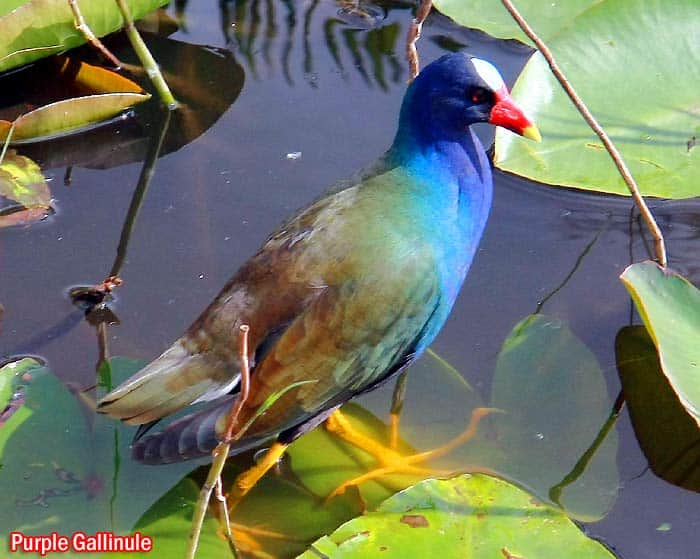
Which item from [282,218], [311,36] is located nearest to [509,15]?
[311,36]

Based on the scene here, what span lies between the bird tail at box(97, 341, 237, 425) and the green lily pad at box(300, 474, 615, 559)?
0.37 m

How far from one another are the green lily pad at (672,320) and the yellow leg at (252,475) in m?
0.75

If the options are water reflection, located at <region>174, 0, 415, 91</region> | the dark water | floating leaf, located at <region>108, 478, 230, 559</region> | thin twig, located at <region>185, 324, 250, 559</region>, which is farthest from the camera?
water reflection, located at <region>174, 0, 415, 91</region>

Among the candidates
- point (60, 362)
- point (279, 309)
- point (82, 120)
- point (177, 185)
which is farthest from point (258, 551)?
point (82, 120)

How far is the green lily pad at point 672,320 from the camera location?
189cm

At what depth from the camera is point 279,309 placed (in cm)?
201

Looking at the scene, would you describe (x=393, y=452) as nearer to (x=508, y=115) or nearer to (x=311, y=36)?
(x=508, y=115)

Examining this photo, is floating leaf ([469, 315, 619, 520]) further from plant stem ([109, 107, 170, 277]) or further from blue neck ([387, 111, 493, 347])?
plant stem ([109, 107, 170, 277])

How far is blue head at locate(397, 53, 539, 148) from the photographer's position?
207 centimetres

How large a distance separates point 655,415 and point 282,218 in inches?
39.9

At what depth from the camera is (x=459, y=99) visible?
2090 mm

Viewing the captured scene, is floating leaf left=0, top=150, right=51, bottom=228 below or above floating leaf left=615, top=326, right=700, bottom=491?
above

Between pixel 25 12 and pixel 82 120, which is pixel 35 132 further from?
pixel 25 12

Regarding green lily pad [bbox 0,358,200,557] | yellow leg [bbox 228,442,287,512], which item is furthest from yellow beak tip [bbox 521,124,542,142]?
green lily pad [bbox 0,358,200,557]
